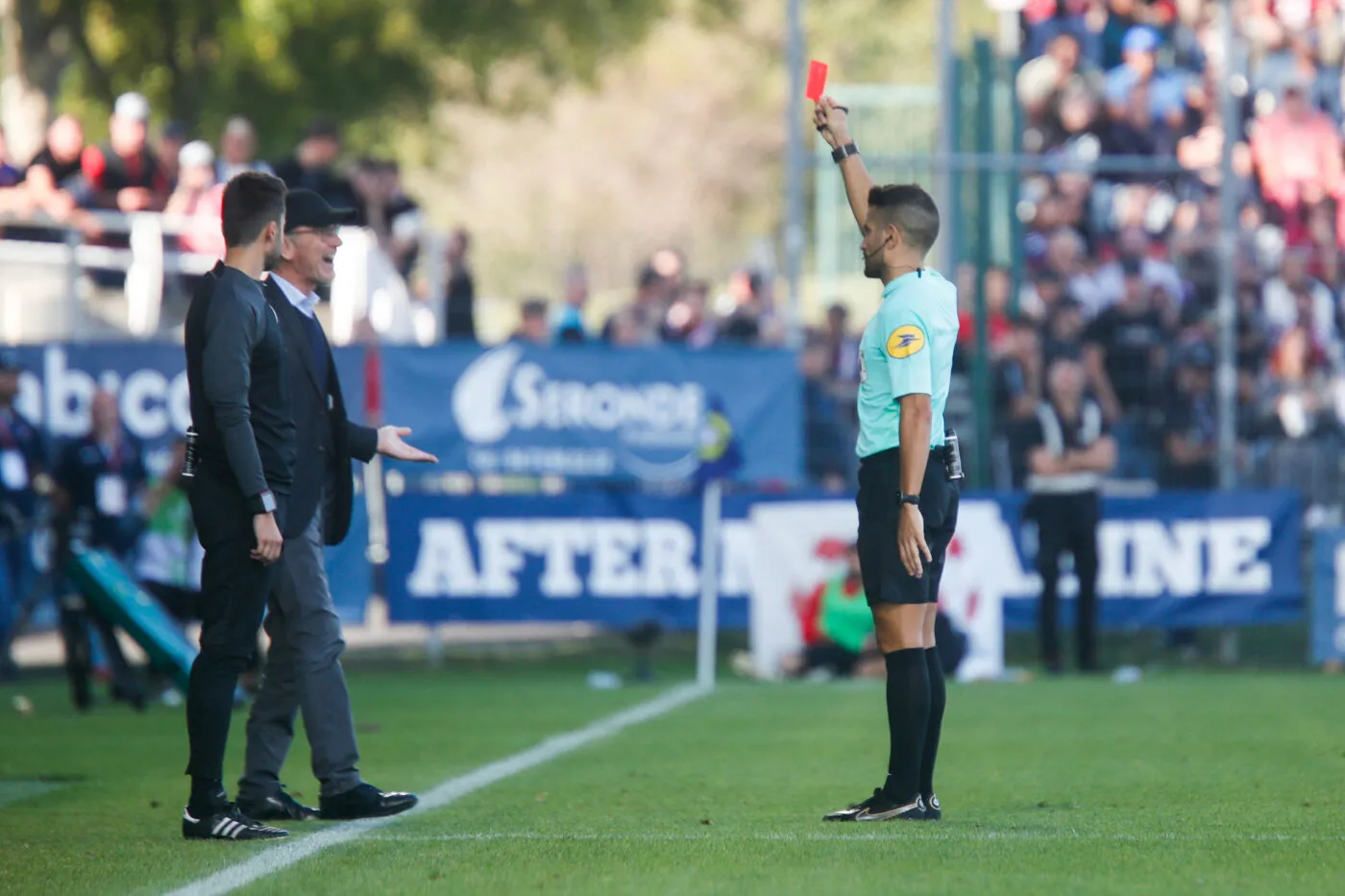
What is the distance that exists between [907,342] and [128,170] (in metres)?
12.8

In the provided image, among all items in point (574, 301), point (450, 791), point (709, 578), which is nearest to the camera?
point (450, 791)

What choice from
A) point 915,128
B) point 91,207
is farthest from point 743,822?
point 915,128

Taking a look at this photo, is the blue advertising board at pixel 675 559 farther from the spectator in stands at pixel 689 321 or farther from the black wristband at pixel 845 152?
the black wristband at pixel 845 152

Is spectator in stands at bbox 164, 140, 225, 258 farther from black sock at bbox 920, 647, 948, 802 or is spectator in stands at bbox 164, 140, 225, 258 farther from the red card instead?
black sock at bbox 920, 647, 948, 802

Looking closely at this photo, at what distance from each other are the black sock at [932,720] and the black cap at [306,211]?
8.90 feet

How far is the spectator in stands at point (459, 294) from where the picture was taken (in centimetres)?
1733

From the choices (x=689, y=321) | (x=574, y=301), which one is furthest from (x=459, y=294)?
(x=689, y=321)

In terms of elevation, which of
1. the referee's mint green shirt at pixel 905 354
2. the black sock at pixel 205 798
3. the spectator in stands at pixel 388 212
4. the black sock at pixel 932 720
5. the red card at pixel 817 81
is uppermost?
the spectator in stands at pixel 388 212

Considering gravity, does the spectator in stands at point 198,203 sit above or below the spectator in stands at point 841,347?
above

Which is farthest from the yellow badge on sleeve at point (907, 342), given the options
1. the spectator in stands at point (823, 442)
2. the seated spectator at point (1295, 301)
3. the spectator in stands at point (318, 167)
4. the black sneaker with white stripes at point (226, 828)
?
the seated spectator at point (1295, 301)

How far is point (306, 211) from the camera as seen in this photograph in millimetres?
7816

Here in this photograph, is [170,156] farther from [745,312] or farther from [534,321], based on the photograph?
[745,312]

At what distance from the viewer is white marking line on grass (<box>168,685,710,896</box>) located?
20.3ft

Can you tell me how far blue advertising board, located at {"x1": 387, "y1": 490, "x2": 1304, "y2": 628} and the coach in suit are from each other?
7.71 m
